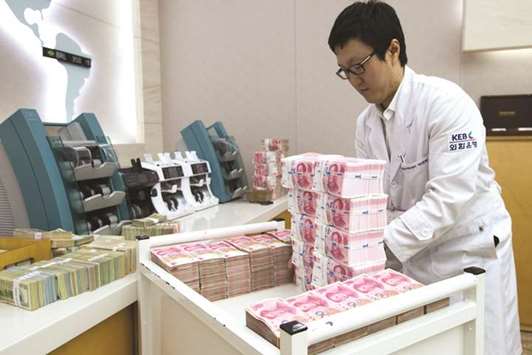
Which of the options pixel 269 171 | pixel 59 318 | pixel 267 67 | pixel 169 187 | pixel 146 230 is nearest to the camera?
pixel 59 318

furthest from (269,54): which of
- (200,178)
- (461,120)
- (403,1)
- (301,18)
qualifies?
(461,120)

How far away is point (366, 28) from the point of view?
4.20 ft

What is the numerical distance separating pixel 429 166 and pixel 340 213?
0.52 meters

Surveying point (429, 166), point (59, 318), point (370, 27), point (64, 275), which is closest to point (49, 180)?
point (64, 275)

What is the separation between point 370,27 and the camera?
4.20ft

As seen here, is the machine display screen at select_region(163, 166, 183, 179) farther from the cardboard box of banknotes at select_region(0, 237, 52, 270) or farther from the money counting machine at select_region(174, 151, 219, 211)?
the cardboard box of banknotes at select_region(0, 237, 52, 270)

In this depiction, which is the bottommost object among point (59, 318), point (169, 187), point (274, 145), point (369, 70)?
point (59, 318)

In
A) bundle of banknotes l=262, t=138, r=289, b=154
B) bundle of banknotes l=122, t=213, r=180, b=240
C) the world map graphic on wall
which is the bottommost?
bundle of banknotes l=122, t=213, r=180, b=240

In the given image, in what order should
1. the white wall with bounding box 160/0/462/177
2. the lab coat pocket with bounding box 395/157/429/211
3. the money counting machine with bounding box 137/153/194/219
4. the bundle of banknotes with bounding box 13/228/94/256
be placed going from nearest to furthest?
the bundle of banknotes with bounding box 13/228/94/256, the lab coat pocket with bounding box 395/157/429/211, the money counting machine with bounding box 137/153/194/219, the white wall with bounding box 160/0/462/177

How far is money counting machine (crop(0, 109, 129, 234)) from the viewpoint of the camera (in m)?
1.61

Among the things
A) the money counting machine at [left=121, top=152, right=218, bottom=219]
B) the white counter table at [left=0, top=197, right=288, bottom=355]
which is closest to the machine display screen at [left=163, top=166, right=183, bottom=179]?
the money counting machine at [left=121, top=152, right=218, bottom=219]

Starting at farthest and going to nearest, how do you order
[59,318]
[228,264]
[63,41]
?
[63,41]
[228,264]
[59,318]

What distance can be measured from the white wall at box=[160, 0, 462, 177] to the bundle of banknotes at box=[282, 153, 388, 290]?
2.32 metres

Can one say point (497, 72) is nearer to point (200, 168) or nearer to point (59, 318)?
point (200, 168)
